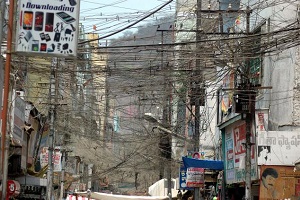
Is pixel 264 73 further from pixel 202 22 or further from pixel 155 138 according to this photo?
pixel 155 138

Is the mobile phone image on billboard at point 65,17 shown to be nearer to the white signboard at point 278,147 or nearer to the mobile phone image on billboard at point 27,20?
the mobile phone image on billboard at point 27,20

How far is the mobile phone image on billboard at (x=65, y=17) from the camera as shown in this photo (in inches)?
538

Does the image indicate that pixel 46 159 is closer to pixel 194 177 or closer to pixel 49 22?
pixel 194 177

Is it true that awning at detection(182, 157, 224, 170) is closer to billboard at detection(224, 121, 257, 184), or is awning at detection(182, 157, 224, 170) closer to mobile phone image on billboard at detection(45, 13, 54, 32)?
billboard at detection(224, 121, 257, 184)

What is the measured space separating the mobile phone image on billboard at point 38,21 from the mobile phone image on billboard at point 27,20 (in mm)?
90

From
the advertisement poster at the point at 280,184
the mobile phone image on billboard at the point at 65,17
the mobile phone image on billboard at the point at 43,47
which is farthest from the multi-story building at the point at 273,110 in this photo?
the mobile phone image on billboard at the point at 43,47

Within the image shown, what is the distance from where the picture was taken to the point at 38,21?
13750 mm

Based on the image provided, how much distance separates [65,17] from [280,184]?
11.6 meters

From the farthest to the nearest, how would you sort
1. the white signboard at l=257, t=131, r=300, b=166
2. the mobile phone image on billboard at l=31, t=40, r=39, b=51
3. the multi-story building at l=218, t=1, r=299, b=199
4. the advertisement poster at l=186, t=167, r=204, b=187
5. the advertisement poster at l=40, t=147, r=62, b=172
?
Result: 1. the advertisement poster at l=40, t=147, r=62, b=172
2. the advertisement poster at l=186, t=167, r=204, b=187
3. the white signboard at l=257, t=131, r=300, b=166
4. the multi-story building at l=218, t=1, r=299, b=199
5. the mobile phone image on billboard at l=31, t=40, r=39, b=51

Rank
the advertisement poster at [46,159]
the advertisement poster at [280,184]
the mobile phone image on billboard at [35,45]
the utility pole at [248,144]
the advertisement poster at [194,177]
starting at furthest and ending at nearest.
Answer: the advertisement poster at [46,159] < the advertisement poster at [194,177] < the advertisement poster at [280,184] < the utility pole at [248,144] < the mobile phone image on billboard at [35,45]

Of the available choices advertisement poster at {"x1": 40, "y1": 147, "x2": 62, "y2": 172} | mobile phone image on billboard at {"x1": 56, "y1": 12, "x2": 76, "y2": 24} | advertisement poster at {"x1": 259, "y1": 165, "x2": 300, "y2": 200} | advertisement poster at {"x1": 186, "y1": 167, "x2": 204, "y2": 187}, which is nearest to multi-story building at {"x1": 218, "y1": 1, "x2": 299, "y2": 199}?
advertisement poster at {"x1": 259, "y1": 165, "x2": 300, "y2": 200}

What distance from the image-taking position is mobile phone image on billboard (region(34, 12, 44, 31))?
13.7 metres

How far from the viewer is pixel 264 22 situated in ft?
83.1

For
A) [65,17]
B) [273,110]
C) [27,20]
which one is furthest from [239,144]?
[27,20]
